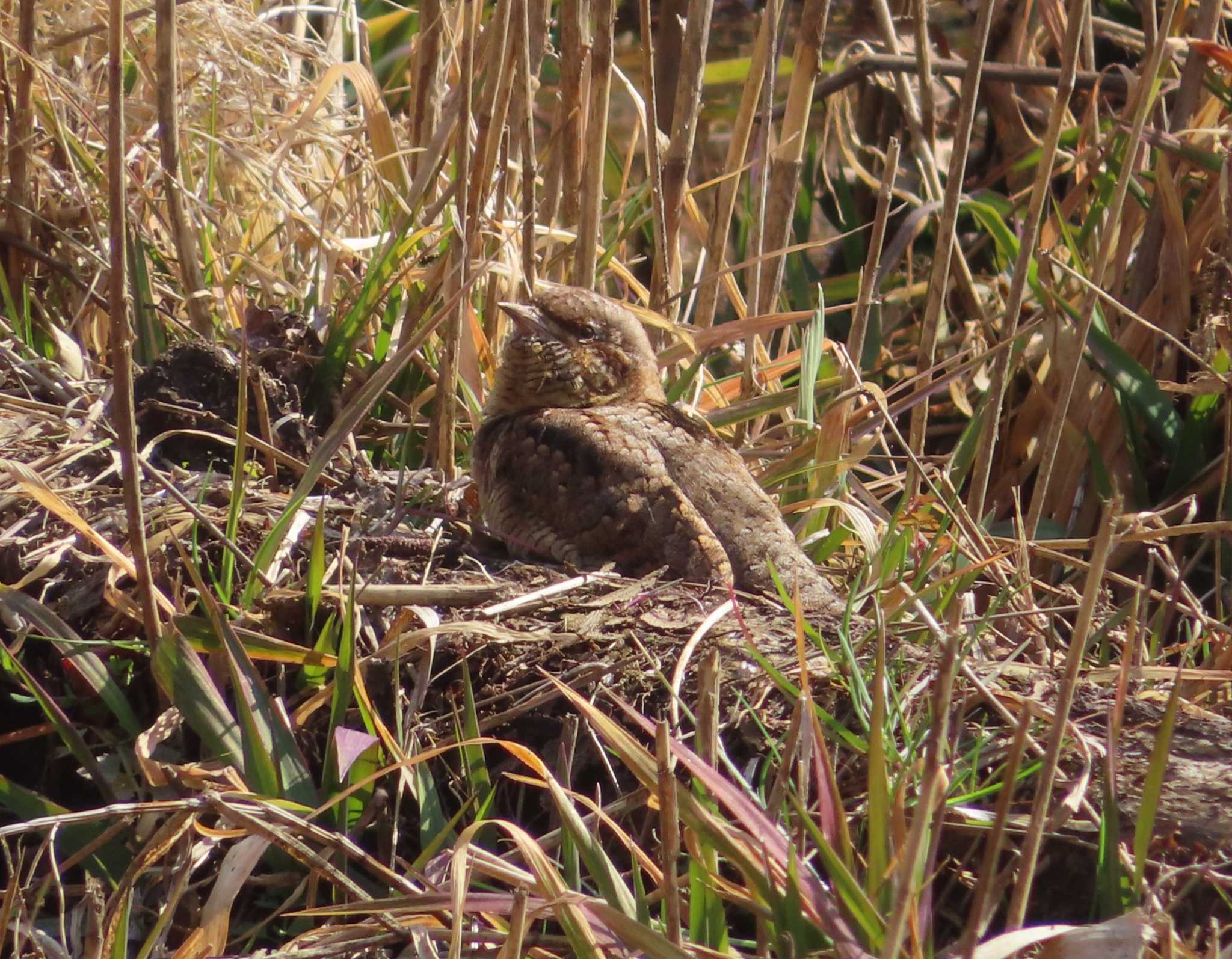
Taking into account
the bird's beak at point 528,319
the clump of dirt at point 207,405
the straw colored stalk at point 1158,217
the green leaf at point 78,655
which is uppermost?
the straw colored stalk at point 1158,217

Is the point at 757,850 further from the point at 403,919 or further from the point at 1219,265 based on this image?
the point at 1219,265

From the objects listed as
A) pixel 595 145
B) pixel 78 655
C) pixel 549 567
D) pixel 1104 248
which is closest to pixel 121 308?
pixel 78 655

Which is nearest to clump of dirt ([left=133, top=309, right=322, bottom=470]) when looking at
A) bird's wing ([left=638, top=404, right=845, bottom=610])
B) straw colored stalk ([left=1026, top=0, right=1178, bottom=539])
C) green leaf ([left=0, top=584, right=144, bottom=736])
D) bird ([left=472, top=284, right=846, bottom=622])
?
bird ([left=472, top=284, right=846, bottom=622])

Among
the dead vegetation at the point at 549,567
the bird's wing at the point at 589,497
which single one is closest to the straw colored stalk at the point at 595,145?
the dead vegetation at the point at 549,567

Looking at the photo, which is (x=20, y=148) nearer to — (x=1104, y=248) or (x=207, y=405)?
(x=207, y=405)

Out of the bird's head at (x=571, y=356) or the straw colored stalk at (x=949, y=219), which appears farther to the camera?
the bird's head at (x=571, y=356)

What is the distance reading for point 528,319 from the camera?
3131mm

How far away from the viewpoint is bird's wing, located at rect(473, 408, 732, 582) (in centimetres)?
Answer: 288

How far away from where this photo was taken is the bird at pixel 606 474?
2859 millimetres

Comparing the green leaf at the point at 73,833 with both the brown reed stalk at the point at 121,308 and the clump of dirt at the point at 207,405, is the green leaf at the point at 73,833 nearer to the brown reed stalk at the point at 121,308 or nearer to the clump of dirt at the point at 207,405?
the brown reed stalk at the point at 121,308

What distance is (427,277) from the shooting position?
319cm

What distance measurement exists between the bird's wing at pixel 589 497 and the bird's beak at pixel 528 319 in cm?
21

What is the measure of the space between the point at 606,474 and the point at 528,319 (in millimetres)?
445

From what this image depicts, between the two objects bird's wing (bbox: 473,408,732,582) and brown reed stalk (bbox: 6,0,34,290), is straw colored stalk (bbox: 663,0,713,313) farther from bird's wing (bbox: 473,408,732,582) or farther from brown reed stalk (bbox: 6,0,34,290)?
brown reed stalk (bbox: 6,0,34,290)
